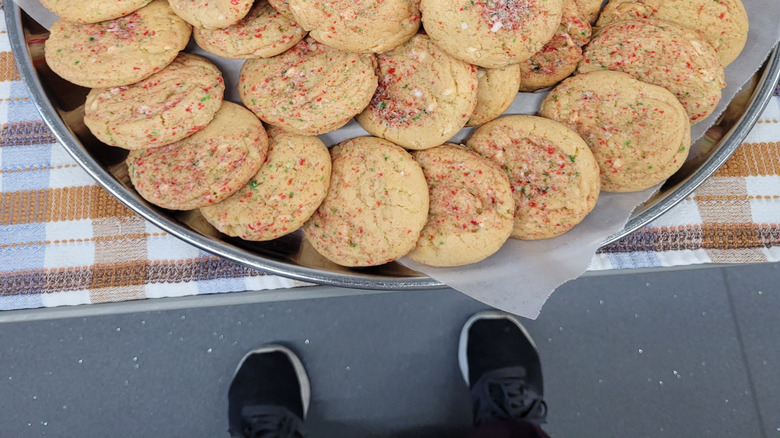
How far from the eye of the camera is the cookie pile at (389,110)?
1.26 metres

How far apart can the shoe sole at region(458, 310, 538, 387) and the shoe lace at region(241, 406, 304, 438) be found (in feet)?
2.37

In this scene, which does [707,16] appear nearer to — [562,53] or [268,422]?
[562,53]

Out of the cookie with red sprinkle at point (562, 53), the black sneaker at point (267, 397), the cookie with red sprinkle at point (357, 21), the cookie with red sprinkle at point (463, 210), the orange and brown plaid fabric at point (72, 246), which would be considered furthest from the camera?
the black sneaker at point (267, 397)

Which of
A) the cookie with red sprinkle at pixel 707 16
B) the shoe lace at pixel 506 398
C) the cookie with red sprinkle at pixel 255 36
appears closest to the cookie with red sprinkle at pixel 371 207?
the cookie with red sprinkle at pixel 255 36

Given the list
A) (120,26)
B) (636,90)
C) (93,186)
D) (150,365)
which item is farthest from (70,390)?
(636,90)

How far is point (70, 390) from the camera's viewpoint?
78.8 inches

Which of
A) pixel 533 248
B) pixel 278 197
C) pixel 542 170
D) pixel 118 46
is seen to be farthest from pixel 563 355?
pixel 118 46

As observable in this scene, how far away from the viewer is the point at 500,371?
2119 mm

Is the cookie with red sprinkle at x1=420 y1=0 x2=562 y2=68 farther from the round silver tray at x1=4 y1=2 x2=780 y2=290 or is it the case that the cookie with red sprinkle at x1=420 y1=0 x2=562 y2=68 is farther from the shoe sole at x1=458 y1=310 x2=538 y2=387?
the shoe sole at x1=458 y1=310 x2=538 y2=387

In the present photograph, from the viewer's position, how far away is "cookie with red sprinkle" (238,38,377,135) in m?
1.30

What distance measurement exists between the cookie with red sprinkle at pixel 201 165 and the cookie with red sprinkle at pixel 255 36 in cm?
18

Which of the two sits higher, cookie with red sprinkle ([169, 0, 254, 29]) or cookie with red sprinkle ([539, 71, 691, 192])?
cookie with red sprinkle ([169, 0, 254, 29])

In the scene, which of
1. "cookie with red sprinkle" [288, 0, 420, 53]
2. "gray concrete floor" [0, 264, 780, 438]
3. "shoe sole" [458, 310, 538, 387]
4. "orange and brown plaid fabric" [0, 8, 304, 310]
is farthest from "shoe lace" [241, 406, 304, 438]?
"cookie with red sprinkle" [288, 0, 420, 53]

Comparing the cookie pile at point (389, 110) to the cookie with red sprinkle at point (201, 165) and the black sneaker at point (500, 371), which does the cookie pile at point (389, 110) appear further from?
the black sneaker at point (500, 371)
